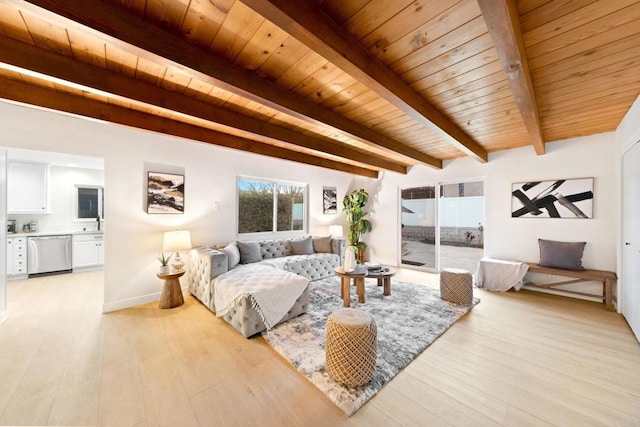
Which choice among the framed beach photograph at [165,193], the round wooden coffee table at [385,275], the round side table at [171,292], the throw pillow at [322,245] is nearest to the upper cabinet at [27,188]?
the framed beach photograph at [165,193]

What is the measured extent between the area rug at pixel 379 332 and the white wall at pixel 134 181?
223 centimetres

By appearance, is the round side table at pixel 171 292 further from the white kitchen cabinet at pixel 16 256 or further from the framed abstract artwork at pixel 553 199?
the framed abstract artwork at pixel 553 199

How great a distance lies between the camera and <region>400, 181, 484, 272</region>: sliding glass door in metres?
4.86

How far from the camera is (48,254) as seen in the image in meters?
4.55

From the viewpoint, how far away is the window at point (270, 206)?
15.5ft

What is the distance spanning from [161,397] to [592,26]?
12.6 feet

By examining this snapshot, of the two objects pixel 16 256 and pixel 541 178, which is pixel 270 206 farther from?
pixel 541 178

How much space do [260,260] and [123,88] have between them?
9.73 feet

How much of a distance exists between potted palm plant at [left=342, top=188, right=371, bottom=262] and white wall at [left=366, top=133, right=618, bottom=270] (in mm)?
1450

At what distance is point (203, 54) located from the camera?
1643mm

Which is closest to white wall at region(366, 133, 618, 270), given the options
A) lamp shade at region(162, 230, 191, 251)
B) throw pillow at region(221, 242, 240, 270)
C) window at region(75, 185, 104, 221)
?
throw pillow at region(221, 242, 240, 270)

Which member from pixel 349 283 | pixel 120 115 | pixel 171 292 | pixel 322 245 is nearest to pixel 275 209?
pixel 322 245

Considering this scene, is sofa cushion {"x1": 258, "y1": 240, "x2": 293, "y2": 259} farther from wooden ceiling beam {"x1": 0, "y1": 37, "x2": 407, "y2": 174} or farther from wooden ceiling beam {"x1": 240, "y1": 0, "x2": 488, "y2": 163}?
wooden ceiling beam {"x1": 240, "y1": 0, "x2": 488, "y2": 163}

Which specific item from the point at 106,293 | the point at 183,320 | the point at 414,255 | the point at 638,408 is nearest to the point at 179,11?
the point at 183,320
